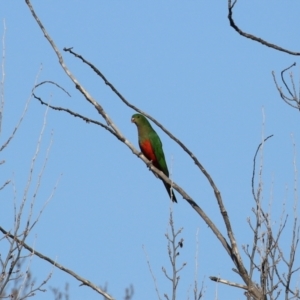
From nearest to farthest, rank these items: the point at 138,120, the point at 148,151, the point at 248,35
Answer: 1. the point at 248,35
2. the point at 148,151
3. the point at 138,120

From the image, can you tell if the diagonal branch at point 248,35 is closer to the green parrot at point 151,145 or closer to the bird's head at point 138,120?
the green parrot at point 151,145

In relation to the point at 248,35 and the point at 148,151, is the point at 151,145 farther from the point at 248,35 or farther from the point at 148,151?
the point at 248,35

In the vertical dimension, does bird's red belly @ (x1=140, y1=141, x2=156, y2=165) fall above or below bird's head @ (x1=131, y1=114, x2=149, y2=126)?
below

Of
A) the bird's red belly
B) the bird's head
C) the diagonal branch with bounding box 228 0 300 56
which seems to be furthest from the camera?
the bird's head

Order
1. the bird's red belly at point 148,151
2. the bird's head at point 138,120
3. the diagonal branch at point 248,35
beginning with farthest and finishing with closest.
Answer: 1. the bird's head at point 138,120
2. the bird's red belly at point 148,151
3. the diagonal branch at point 248,35

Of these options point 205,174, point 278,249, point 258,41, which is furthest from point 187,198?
point 278,249

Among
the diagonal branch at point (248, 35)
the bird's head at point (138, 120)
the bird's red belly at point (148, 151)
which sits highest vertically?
the bird's head at point (138, 120)

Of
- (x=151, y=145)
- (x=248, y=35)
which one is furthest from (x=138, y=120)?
(x=248, y=35)

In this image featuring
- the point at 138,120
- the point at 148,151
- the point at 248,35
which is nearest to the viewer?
the point at 248,35

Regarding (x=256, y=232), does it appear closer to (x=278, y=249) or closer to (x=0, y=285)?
(x=278, y=249)

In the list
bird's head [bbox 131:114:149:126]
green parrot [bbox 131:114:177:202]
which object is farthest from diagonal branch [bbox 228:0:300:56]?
bird's head [bbox 131:114:149:126]

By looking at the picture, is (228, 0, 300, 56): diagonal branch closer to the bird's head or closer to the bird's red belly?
the bird's red belly

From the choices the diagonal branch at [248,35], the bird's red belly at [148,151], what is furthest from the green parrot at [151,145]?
the diagonal branch at [248,35]

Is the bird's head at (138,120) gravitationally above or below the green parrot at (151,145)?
above
